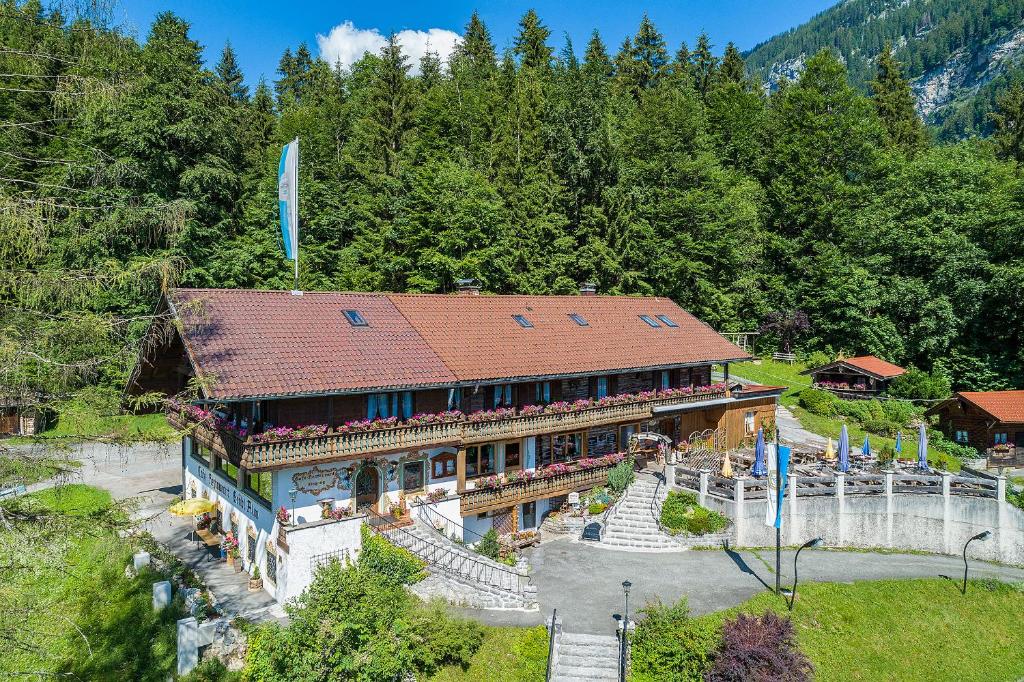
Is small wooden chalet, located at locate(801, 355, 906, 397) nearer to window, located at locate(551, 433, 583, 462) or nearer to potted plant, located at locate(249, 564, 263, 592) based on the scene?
window, located at locate(551, 433, 583, 462)

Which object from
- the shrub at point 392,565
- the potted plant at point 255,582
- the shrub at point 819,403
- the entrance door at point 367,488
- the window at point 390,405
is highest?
the window at point 390,405

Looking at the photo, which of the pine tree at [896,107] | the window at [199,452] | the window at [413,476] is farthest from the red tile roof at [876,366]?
the window at [199,452]

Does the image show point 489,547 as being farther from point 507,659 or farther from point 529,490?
point 507,659

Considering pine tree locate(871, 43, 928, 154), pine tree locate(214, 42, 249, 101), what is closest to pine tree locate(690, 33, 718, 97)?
pine tree locate(871, 43, 928, 154)

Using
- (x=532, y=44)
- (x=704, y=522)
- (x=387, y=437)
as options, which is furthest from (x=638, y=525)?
(x=532, y=44)

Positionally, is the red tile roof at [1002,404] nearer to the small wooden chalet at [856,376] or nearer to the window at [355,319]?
the small wooden chalet at [856,376]

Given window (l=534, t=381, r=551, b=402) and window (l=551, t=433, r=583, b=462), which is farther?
window (l=551, t=433, r=583, b=462)
